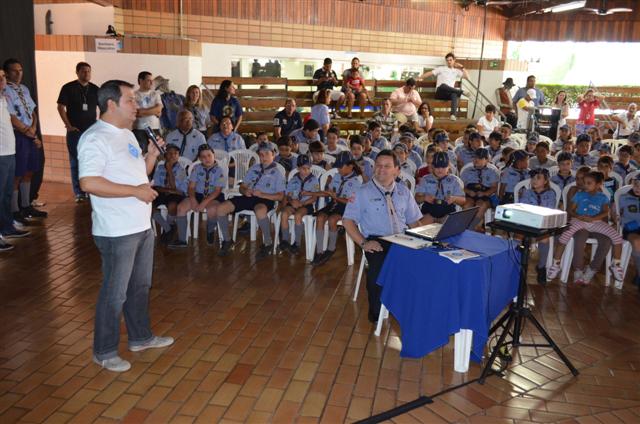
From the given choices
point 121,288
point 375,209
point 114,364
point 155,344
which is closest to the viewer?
point 121,288

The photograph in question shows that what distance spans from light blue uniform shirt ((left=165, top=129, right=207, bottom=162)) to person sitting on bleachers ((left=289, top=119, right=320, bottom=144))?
5.44ft

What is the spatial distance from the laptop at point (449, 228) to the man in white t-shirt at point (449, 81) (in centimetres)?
994

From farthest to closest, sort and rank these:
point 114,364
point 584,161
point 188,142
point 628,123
→ point 628,123 → point 584,161 → point 188,142 → point 114,364

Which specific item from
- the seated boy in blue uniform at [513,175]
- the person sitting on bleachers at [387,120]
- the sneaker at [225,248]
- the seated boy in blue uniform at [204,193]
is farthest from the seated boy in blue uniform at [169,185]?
the person sitting on bleachers at [387,120]

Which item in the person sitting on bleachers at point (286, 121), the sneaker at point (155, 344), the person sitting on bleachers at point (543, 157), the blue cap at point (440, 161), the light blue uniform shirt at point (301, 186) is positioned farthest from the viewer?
the person sitting on bleachers at point (286, 121)

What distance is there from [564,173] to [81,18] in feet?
28.2

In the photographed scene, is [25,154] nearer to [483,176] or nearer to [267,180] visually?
[267,180]

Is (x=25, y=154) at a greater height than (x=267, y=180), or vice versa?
(x=25, y=154)

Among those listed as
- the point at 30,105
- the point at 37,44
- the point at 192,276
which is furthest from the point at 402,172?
the point at 37,44

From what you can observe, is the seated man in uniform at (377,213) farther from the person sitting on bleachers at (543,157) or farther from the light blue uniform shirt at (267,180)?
the person sitting on bleachers at (543,157)

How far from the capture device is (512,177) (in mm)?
6660

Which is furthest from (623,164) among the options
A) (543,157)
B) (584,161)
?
(543,157)

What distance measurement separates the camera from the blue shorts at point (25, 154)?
687cm

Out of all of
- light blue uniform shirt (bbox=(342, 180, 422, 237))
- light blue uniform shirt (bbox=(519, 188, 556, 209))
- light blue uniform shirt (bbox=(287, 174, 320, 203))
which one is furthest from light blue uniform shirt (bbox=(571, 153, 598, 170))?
light blue uniform shirt (bbox=(342, 180, 422, 237))
